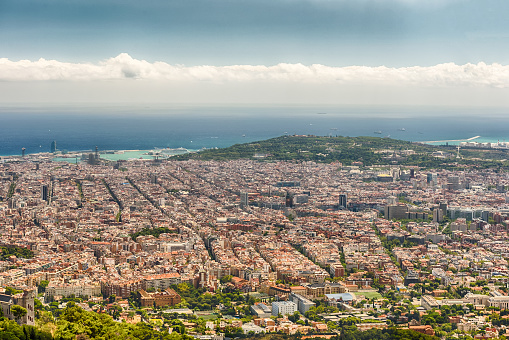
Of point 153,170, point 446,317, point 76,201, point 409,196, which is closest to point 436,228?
point 409,196

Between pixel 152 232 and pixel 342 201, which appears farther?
pixel 342 201

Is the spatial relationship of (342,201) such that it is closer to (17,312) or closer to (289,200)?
(289,200)

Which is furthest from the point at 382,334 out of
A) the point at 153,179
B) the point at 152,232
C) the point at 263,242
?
the point at 153,179

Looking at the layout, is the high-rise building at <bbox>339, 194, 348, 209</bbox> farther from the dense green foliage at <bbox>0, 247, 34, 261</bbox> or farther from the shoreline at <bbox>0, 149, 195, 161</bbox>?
the shoreline at <bbox>0, 149, 195, 161</bbox>

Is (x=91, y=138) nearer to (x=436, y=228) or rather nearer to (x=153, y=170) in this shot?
(x=153, y=170)

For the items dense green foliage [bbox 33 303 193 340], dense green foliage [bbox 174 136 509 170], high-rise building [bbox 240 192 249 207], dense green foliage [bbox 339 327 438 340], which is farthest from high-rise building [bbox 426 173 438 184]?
dense green foliage [bbox 33 303 193 340]
